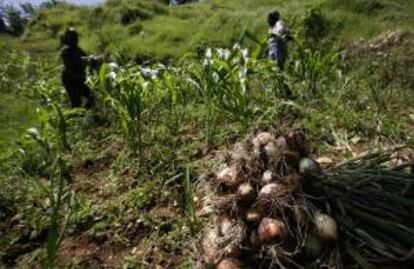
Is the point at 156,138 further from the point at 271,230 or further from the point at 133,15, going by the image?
the point at 133,15

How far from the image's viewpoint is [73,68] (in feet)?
19.6

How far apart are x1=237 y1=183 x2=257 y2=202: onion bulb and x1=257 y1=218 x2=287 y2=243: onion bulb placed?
0.11m

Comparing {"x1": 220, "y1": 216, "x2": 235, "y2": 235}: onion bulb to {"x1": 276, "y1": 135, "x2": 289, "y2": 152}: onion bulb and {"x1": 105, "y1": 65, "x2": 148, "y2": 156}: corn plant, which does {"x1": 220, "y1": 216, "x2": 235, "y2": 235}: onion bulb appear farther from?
{"x1": 105, "y1": 65, "x2": 148, "y2": 156}: corn plant

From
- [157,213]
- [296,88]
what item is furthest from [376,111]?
[157,213]

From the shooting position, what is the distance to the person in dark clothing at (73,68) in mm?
5918

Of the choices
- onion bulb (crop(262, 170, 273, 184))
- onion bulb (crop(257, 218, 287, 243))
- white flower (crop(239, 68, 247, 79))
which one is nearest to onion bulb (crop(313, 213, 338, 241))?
Result: onion bulb (crop(257, 218, 287, 243))

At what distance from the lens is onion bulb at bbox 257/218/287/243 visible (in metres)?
1.75

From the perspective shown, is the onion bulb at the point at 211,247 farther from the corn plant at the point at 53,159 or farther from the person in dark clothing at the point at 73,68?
the person in dark clothing at the point at 73,68

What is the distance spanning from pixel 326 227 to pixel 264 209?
0.21 metres

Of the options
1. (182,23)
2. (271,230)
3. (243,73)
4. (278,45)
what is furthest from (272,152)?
(182,23)

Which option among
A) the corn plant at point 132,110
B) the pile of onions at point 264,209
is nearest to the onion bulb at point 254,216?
the pile of onions at point 264,209

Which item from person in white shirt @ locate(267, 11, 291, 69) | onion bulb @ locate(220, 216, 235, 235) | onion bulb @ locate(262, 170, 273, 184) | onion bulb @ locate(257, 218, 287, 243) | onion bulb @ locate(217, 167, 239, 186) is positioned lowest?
person in white shirt @ locate(267, 11, 291, 69)

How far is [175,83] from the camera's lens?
4273 mm

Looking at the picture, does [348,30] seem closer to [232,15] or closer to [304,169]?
[232,15]
